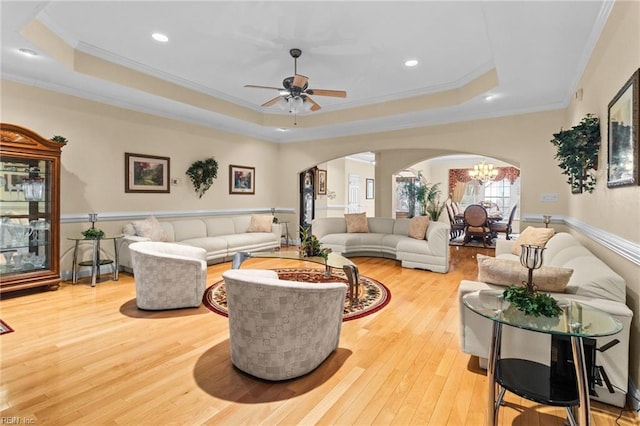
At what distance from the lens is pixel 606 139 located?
2771 mm

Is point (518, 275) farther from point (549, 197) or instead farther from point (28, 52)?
point (28, 52)

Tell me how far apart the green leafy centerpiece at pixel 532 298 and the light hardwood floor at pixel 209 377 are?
68 cm

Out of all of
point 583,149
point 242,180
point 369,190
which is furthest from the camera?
point 369,190

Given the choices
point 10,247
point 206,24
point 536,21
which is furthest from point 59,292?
point 536,21

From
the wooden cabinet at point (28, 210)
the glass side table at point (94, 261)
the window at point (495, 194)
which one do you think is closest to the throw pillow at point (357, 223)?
the glass side table at point (94, 261)

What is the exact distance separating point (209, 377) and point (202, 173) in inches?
190

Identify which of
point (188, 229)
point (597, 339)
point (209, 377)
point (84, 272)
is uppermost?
point (188, 229)

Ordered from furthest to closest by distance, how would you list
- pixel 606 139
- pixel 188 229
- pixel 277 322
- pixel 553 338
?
pixel 188 229 → pixel 606 139 → pixel 277 322 → pixel 553 338

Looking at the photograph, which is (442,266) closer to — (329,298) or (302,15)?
(329,298)

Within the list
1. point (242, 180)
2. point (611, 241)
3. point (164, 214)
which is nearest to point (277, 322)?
point (611, 241)

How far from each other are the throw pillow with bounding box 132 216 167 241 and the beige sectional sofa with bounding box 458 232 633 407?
4.58m

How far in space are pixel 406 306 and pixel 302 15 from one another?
329 cm

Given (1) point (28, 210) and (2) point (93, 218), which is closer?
(1) point (28, 210)

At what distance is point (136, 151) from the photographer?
18.1 feet
